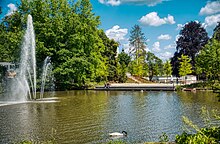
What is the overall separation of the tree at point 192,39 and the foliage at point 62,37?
23.7 m

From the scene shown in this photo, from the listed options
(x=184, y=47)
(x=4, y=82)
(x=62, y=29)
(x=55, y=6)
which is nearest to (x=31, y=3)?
(x=55, y=6)

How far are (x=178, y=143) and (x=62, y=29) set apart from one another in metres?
38.2

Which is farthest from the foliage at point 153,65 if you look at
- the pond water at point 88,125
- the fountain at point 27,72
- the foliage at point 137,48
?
the pond water at point 88,125

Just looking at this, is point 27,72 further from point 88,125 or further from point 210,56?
point 88,125

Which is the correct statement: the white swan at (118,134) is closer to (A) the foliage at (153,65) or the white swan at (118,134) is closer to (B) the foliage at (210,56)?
(B) the foliage at (210,56)

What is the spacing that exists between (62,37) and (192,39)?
30154 mm

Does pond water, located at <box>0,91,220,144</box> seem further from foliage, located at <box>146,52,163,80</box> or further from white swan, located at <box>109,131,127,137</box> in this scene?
foliage, located at <box>146,52,163,80</box>

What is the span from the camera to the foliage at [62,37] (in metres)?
44.0

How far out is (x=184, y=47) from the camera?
64.3 meters

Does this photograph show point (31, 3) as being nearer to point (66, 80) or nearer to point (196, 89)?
point (66, 80)

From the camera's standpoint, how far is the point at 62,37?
44875mm

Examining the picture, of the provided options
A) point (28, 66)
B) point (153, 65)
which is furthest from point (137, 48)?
point (28, 66)

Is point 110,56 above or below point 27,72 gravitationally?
above

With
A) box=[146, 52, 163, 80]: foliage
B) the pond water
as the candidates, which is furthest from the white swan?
box=[146, 52, 163, 80]: foliage
